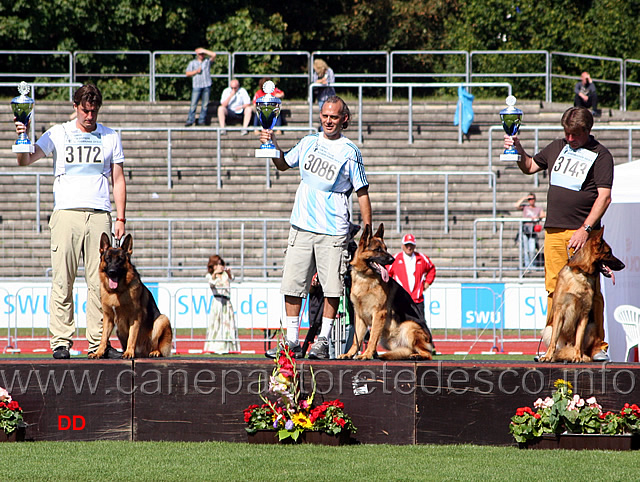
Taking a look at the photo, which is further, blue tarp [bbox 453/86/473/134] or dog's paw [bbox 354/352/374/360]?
blue tarp [bbox 453/86/473/134]

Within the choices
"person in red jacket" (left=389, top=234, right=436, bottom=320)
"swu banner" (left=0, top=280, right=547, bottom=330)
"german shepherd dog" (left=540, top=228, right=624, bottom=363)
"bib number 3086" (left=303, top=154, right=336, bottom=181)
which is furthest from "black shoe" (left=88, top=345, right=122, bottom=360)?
"swu banner" (left=0, top=280, right=547, bottom=330)

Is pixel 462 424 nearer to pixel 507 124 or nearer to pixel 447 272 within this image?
pixel 507 124

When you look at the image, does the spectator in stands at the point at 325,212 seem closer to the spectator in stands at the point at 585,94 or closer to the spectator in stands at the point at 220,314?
the spectator in stands at the point at 220,314

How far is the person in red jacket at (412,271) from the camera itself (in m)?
13.1

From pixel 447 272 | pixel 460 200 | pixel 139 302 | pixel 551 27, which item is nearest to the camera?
pixel 139 302

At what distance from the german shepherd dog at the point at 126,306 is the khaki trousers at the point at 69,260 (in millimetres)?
213

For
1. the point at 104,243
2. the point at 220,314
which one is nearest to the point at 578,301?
the point at 104,243

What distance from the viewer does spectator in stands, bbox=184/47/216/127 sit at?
71.8 feet

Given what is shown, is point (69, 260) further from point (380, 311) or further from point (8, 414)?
point (380, 311)

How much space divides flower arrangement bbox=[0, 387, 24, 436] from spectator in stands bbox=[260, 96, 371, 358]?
194cm

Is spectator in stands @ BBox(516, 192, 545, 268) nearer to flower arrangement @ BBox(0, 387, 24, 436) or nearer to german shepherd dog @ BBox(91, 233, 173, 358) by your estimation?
german shepherd dog @ BBox(91, 233, 173, 358)

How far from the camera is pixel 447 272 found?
57.9 feet

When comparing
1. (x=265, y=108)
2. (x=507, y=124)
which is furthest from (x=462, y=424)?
(x=265, y=108)

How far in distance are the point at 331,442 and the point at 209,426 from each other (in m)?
0.96
